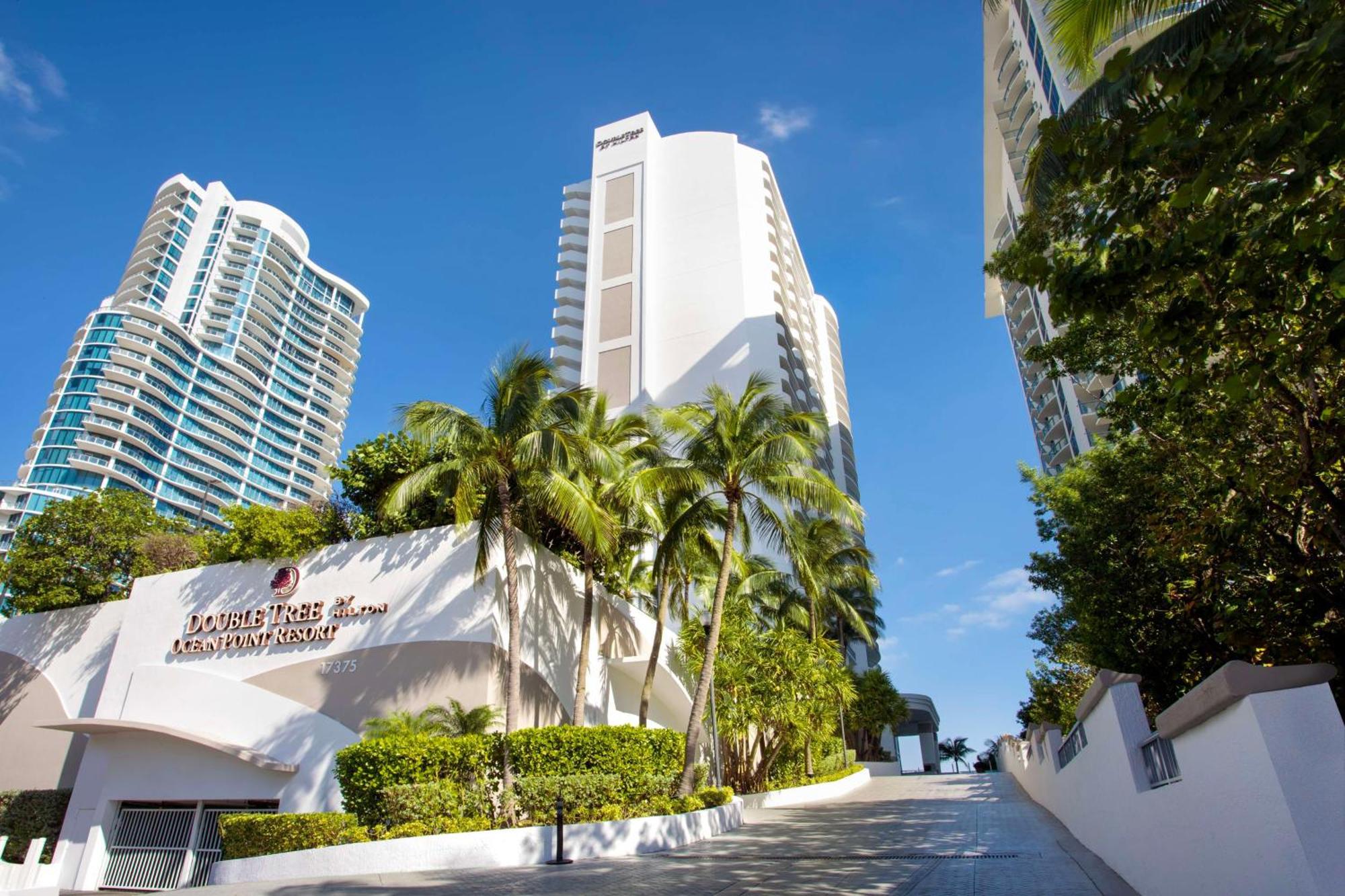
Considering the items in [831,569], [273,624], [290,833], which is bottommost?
[290,833]

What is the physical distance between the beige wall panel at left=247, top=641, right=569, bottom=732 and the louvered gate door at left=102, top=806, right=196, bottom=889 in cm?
421

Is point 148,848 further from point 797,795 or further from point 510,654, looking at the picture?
point 797,795

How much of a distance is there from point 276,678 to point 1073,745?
17370 mm

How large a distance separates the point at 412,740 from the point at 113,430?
302ft

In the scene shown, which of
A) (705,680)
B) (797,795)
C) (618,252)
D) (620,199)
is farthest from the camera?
(620,199)

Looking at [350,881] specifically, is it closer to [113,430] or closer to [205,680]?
[205,680]

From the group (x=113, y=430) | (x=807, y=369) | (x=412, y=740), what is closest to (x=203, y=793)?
(x=412, y=740)

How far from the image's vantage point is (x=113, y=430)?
85875 millimetres

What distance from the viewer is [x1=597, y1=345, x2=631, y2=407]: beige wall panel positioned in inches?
2368

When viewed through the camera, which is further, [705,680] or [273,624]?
[273,624]

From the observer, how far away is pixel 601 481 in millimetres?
20328

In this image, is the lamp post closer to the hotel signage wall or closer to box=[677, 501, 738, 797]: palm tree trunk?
box=[677, 501, 738, 797]: palm tree trunk

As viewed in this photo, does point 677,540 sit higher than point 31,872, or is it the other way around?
point 677,540

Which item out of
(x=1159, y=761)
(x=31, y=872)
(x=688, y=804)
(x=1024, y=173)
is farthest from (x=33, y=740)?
(x=1024, y=173)
